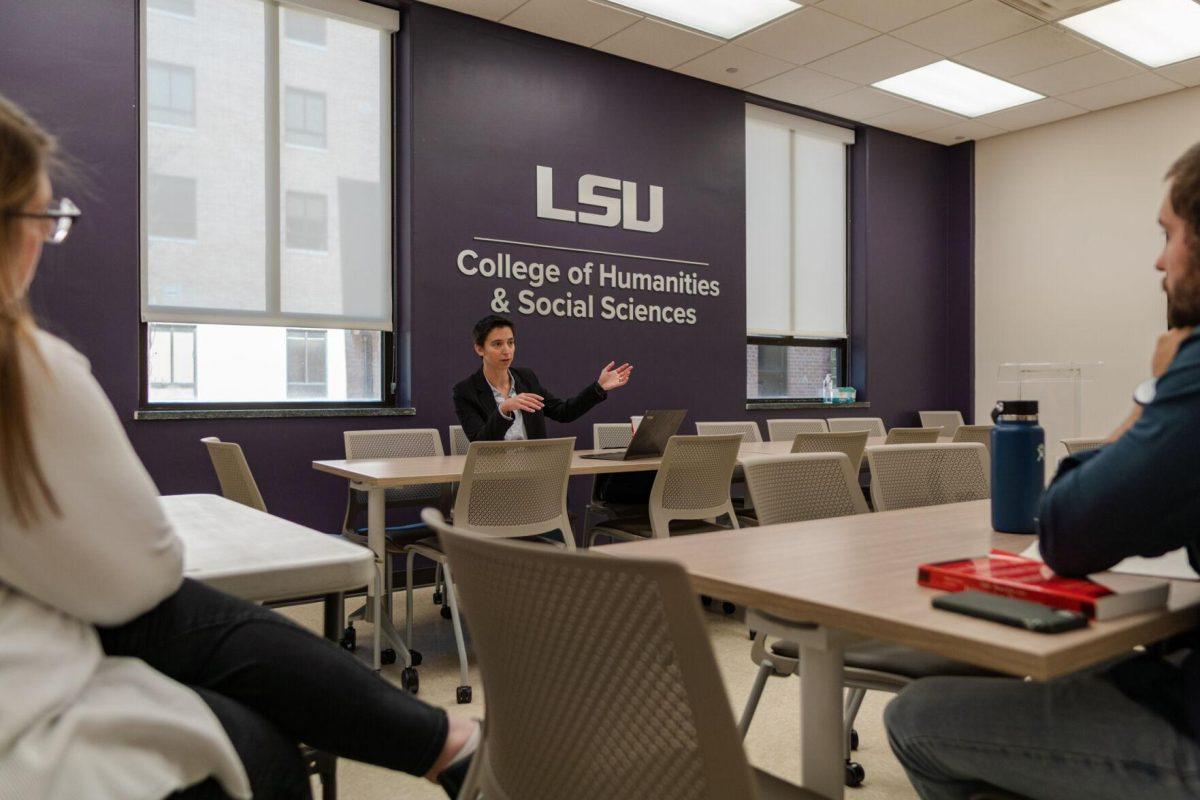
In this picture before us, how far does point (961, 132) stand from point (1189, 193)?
7155 millimetres

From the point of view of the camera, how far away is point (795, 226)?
699cm

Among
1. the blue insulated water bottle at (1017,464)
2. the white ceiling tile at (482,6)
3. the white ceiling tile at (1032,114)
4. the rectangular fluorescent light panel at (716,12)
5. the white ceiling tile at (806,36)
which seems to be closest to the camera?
the blue insulated water bottle at (1017,464)

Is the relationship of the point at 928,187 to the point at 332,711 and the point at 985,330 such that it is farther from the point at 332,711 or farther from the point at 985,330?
the point at 332,711

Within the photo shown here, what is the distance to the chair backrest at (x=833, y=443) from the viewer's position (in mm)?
3410

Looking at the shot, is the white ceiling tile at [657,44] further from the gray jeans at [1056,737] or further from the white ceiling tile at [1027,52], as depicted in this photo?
the gray jeans at [1056,737]

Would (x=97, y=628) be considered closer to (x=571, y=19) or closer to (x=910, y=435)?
(x=910, y=435)

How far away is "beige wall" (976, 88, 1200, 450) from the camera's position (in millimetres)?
6520

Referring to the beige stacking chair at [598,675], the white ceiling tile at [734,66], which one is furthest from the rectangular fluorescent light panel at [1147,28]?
the beige stacking chair at [598,675]

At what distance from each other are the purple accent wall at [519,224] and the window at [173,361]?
0.18m

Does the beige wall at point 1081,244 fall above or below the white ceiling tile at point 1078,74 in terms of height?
below

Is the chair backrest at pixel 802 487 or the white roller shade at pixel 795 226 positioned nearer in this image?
the chair backrest at pixel 802 487

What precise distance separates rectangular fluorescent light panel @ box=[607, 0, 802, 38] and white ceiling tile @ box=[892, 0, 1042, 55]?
872mm

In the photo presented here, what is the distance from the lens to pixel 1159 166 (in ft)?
21.2

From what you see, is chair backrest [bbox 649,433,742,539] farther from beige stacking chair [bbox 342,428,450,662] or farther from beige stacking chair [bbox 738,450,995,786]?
beige stacking chair [bbox 738,450,995,786]
